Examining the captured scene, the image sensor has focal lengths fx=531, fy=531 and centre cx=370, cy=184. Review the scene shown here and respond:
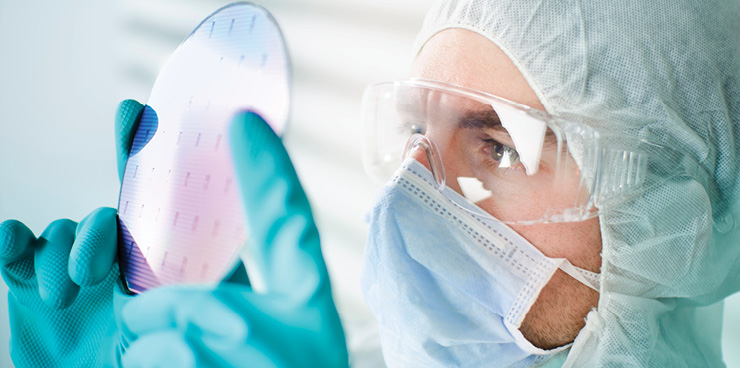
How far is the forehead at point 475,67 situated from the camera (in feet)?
3.55

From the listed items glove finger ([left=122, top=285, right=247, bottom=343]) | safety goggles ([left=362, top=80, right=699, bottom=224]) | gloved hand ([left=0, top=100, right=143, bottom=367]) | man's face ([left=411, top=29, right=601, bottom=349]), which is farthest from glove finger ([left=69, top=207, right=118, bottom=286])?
man's face ([left=411, top=29, right=601, bottom=349])

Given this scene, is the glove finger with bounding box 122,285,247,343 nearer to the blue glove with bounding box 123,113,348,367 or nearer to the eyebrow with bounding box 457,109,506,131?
the blue glove with bounding box 123,113,348,367

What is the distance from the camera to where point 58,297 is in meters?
0.98

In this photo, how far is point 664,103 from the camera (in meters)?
1.00

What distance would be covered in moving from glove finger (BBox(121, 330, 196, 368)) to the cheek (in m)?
0.72

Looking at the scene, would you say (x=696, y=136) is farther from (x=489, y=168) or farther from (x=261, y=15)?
(x=261, y=15)

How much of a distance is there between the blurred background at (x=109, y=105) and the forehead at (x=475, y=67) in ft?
2.18

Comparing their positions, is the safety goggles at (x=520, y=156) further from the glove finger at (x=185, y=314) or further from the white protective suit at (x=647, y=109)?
the glove finger at (x=185, y=314)

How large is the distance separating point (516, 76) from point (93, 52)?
187 cm

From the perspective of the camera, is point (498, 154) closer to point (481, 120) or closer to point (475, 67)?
point (481, 120)

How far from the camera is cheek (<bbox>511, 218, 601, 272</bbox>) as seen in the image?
1.11 m

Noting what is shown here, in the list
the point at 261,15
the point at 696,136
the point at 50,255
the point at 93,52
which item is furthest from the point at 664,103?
the point at 93,52

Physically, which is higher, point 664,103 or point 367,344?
point 664,103

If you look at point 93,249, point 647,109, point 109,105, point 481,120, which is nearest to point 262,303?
point 93,249
